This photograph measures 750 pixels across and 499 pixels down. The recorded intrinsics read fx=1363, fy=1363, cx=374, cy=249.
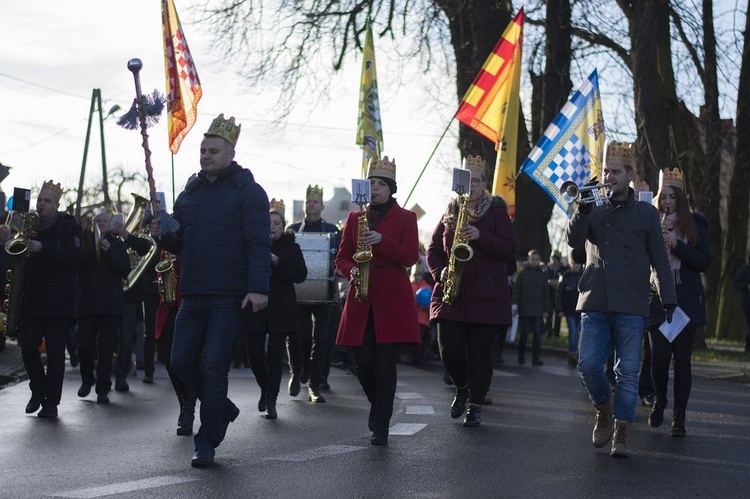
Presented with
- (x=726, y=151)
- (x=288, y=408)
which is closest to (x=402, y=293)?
(x=288, y=408)

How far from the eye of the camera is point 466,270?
10.4 meters

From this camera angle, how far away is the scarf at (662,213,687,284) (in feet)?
32.8

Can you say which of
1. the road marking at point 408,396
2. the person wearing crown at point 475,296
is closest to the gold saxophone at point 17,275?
the person wearing crown at point 475,296

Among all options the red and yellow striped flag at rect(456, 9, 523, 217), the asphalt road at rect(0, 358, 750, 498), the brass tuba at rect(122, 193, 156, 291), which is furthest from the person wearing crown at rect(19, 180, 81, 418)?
the red and yellow striped flag at rect(456, 9, 523, 217)

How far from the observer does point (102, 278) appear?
41.2ft

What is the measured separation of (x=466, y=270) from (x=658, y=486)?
3303mm

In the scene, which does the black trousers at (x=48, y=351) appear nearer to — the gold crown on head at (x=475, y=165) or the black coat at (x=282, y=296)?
the black coat at (x=282, y=296)

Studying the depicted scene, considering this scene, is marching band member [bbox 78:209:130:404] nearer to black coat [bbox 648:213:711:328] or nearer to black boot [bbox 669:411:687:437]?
black coat [bbox 648:213:711:328]

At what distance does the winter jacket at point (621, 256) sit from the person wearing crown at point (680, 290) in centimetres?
110

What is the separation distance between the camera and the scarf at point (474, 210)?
10422 millimetres

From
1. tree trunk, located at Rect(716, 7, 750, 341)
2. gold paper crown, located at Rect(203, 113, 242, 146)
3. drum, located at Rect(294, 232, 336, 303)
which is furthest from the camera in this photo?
tree trunk, located at Rect(716, 7, 750, 341)

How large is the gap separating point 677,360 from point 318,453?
120 inches

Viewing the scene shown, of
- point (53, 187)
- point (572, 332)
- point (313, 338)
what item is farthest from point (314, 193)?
point (572, 332)

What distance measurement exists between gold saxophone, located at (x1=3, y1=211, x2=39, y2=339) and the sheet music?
4.97 metres
